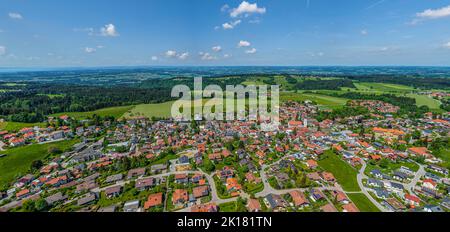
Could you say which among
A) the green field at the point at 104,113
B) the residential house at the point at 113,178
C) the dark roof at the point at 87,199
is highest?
the green field at the point at 104,113

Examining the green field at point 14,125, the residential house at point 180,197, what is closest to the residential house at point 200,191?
the residential house at point 180,197

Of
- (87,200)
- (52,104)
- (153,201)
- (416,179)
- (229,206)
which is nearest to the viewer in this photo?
(229,206)

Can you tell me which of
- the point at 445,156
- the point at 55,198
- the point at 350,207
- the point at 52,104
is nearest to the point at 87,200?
the point at 55,198

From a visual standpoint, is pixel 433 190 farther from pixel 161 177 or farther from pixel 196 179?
Answer: pixel 161 177

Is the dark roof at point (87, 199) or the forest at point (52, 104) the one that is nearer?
the dark roof at point (87, 199)

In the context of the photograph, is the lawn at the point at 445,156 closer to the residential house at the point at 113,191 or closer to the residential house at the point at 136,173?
the residential house at the point at 136,173

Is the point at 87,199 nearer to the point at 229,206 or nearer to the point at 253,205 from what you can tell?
the point at 229,206
